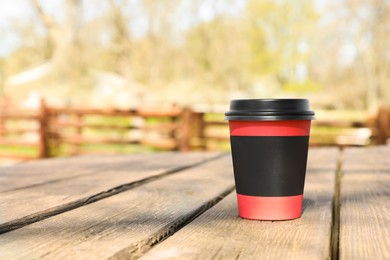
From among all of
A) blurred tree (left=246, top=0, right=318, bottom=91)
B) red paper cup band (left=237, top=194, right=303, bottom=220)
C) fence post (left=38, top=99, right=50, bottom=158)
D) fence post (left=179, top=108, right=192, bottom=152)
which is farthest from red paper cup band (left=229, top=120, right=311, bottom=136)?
blurred tree (left=246, top=0, right=318, bottom=91)

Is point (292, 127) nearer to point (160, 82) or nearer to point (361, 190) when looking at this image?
point (361, 190)

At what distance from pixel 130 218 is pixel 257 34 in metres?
36.8

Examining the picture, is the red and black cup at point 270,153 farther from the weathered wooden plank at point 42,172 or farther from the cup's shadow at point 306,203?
the weathered wooden plank at point 42,172

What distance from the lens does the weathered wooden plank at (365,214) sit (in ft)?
3.65

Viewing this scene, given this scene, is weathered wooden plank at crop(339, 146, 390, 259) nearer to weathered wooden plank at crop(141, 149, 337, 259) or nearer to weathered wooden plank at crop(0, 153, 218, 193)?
weathered wooden plank at crop(141, 149, 337, 259)

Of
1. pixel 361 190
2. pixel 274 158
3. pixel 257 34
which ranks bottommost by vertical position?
pixel 361 190

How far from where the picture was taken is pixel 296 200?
57.0 inches

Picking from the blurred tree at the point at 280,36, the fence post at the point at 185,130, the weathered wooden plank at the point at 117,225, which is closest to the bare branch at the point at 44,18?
the fence post at the point at 185,130

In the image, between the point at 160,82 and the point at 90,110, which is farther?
the point at 160,82

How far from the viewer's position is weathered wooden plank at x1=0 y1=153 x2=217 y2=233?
4.69ft

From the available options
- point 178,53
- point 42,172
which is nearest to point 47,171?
point 42,172

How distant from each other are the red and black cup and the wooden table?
0.04m

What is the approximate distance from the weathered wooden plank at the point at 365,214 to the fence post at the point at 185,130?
693cm

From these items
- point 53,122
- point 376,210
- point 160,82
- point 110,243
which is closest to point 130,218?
point 110,243
